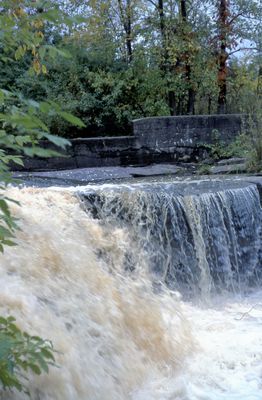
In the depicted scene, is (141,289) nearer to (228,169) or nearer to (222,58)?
(228,169)

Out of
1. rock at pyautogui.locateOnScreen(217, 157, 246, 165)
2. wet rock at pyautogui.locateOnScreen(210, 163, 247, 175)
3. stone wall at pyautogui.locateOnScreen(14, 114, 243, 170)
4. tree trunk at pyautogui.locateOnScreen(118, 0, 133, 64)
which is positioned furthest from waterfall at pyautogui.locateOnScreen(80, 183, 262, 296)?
tree trunk at pyautogui.locateOnScreen(118, 0, 133, 64)

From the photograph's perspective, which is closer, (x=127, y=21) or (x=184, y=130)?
(x=184, y=130)

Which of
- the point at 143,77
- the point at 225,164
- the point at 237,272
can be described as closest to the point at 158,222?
the point at 237,272

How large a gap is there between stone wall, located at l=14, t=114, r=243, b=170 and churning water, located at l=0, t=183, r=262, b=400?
3.34 meters

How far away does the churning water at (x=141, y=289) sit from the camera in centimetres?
311

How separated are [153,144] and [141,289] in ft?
18.0

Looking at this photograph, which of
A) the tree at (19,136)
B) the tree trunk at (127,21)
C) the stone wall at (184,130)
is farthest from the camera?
the tree trunk at (127,21)

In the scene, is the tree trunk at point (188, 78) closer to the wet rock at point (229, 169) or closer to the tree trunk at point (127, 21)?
the tree trunk at point (127, 21)

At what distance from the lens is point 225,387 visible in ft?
11.3

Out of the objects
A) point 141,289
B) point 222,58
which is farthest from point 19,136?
point 222,58

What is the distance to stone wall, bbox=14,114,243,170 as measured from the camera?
946 centimetres

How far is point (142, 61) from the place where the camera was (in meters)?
11.3

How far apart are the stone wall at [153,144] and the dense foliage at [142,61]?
44.9 inches

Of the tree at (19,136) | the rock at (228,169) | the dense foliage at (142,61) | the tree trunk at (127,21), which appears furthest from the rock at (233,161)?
the tree at (19,136)
